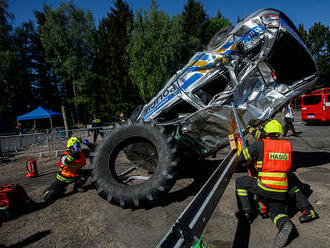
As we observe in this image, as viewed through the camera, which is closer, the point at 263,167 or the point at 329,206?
the point at 263,167

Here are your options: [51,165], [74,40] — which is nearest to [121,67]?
[74,40]

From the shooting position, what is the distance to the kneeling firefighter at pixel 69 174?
Answer: 395 cm

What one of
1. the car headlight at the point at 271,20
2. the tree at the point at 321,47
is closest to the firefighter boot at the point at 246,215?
the car headlight at the point at 271,20

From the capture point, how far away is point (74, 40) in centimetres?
2395

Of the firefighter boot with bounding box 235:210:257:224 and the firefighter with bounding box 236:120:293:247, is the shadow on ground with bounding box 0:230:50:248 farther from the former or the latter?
the firefighter with bounding box 236:120:293:247

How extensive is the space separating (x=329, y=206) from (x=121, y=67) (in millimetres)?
22430

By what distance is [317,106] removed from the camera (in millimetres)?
12195

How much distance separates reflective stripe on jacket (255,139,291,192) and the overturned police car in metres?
0.89

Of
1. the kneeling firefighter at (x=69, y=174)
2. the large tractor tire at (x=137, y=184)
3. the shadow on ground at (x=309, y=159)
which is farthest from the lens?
the shadow on ground at (x=309, y=159)

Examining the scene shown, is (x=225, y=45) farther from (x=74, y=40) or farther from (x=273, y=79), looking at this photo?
(x=74, y=40)

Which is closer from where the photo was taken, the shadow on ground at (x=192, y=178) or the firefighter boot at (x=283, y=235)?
the firefighter boot at (x=283, y=235)

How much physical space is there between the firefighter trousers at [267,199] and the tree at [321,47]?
40580 mm

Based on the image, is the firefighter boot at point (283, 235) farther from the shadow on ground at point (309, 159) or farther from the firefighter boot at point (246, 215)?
the shadow on ground at point (309, 159)

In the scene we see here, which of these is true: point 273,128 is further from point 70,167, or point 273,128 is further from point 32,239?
point 70,167
